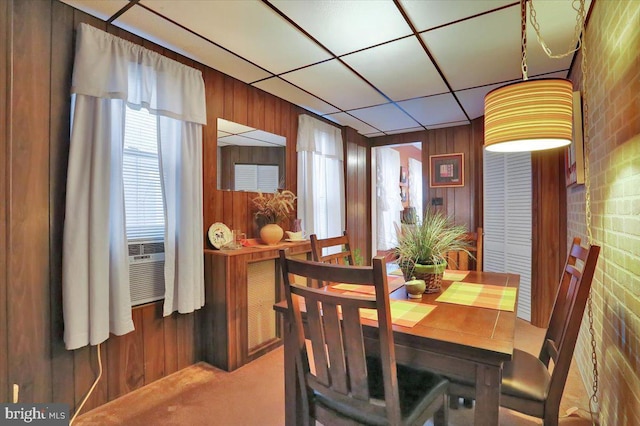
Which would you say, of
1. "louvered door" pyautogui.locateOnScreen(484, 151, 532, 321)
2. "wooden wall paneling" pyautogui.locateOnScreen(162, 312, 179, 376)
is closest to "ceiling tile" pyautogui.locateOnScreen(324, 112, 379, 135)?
"louvered door" pyautogui.locateOnScreen(484, 151, 532, 321)

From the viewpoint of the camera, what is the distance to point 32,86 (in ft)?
5.54

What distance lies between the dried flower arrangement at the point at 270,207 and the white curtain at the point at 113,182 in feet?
2.34

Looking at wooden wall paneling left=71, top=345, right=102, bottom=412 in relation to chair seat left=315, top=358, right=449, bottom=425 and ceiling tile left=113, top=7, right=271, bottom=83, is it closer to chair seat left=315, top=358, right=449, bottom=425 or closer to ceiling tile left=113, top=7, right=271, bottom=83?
chair seat left=315, top=358, right=449, bottom=425

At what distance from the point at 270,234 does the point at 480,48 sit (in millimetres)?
2168

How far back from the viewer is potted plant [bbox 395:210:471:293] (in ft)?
5.55

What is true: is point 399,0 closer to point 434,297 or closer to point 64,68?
point 434,297

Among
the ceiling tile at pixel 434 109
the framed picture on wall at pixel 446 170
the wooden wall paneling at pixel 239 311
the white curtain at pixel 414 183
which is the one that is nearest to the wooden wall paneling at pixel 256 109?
the wooden wall paneling at pixel 239 311

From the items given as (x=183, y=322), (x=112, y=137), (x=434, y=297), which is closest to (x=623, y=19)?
(x=434, y=297)

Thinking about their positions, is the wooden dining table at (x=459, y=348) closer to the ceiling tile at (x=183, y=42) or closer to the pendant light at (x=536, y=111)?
the pendant light at (x=536, y=111)

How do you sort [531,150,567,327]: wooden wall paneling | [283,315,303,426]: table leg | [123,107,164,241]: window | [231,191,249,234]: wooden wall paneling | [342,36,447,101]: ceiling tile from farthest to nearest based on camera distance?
[531,150,567,327]: wooden wall paneling, [231,191,249,234]: wooden wall paneling, [342,36,447,101]: ceiling tile, [123,107,164,241]: window, [283,315,303,426]: table leg

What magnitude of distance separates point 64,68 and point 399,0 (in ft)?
6.24

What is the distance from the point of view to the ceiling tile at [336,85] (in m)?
2.60

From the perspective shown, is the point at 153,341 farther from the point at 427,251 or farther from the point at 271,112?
the point at 271,112

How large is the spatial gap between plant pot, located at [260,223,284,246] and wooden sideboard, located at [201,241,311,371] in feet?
0.57
